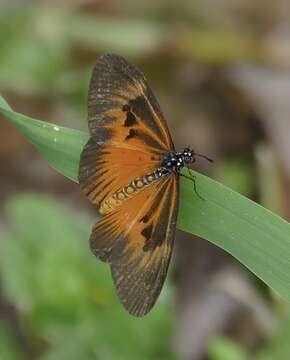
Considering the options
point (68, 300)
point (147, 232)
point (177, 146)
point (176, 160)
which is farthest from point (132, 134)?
point (177, 146)

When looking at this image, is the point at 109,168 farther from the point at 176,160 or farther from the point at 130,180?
the point at 176,160

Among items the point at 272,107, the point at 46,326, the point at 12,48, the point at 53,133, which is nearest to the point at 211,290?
the point at 46,326

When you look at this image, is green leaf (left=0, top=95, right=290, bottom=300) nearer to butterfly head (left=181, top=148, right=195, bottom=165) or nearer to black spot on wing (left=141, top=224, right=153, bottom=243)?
black spot on wing (left=141, top=224, right=153, bottom=243)

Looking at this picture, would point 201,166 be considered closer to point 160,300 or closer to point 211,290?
point 211,290

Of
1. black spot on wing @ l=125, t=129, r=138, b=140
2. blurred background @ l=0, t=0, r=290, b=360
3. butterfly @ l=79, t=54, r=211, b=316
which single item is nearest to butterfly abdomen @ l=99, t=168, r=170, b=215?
butterfly @ l=79, t=54, r=211, b=316

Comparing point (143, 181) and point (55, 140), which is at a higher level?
point (143, 181)

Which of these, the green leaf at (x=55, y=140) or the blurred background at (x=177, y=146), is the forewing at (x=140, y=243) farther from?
the blurred background at (x=177, y=146)
